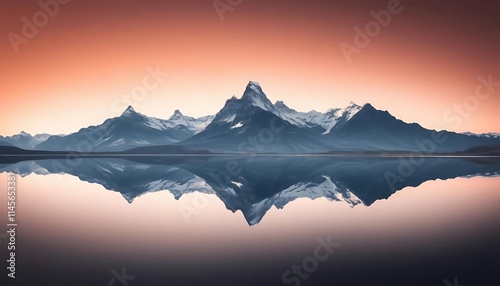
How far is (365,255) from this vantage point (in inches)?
698

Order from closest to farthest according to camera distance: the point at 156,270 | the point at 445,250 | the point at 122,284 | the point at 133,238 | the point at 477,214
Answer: the point at 122,284 → the point at 156,270 → the point at 445,250 → the point at 133,238 → the point at 477,214

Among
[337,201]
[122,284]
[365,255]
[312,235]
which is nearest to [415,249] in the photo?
[365,255]

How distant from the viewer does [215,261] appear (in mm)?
16953

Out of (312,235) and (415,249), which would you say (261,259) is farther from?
(415,249)

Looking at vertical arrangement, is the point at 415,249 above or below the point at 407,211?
below

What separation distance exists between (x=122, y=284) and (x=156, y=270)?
1.86 meters

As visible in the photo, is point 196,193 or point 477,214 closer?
point 477,214

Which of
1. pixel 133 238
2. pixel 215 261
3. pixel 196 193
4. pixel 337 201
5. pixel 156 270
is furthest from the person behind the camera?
pixel 196 193

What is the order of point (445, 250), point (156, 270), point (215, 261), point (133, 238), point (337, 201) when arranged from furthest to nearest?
1. point (337, 201)
2. point (133, 238)
3. point (445, 250)
4. point (215, 261)
5. point (156, 270)

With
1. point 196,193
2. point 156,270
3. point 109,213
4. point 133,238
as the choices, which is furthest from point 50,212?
point 156,270

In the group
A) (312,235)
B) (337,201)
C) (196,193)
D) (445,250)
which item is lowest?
(445,250)

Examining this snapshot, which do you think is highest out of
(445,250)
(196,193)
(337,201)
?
(196,193)

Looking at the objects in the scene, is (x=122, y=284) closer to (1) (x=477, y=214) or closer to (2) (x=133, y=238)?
(2) (x=133, y=238)

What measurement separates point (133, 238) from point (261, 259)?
7699 mm
